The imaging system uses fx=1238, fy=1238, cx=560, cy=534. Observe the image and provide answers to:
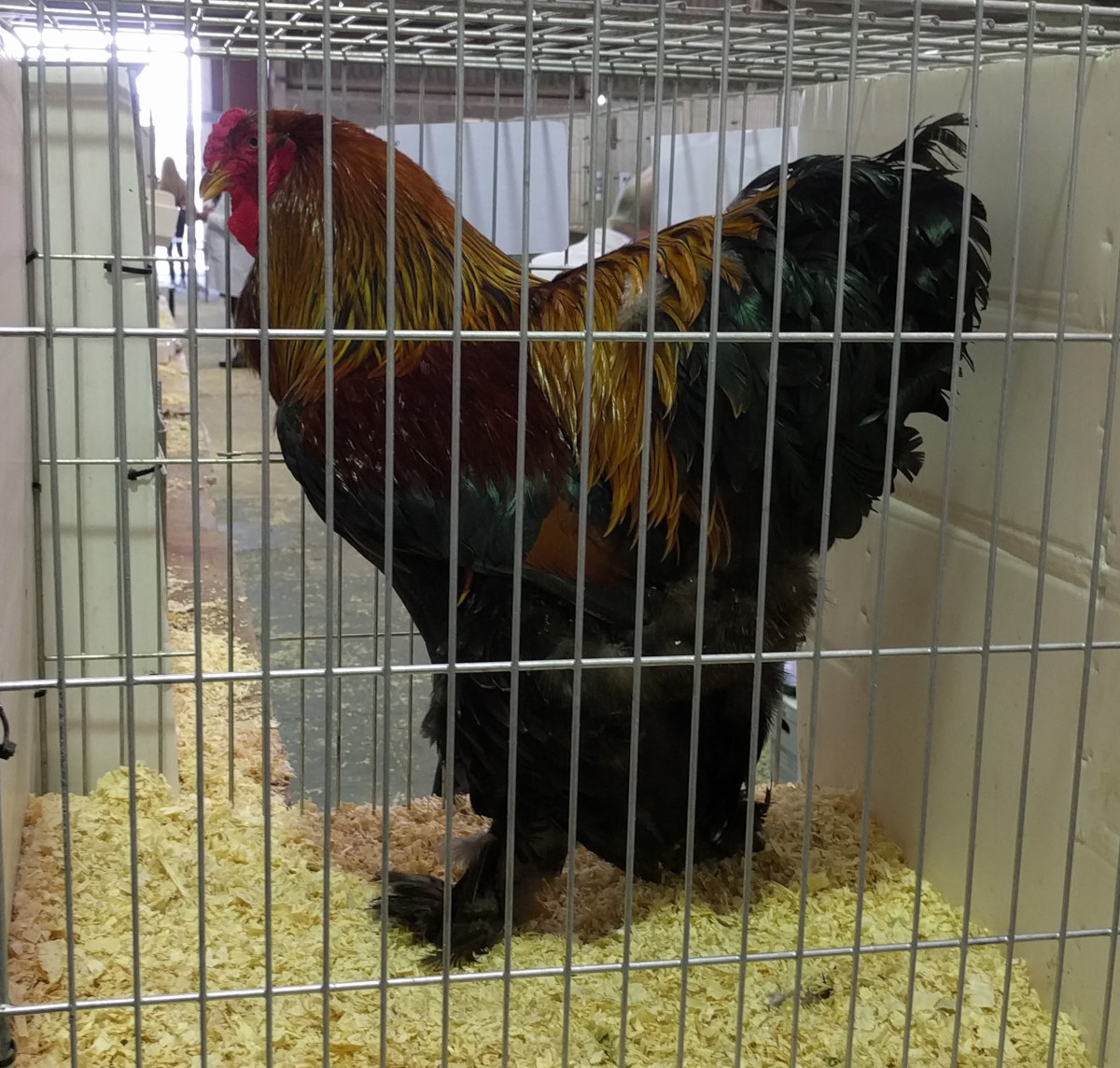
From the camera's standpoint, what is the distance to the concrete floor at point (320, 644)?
2133 mm

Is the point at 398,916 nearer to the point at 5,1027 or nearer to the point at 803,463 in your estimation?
the point at 5,1027

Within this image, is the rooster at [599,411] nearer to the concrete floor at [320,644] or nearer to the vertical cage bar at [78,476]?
the concrete floor at [320,644]

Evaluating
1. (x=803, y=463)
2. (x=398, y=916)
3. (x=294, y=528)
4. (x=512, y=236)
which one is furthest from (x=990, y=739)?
(x=294, y=528)

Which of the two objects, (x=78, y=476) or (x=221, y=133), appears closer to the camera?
(x=221, y=133)

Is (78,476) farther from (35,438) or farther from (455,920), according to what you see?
(455,920)

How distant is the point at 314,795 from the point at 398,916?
2.62 feet

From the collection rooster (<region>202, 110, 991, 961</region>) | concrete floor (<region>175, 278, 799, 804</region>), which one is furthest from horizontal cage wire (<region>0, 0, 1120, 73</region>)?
concrete floor (<region>175, 278, 799, 804</region>)

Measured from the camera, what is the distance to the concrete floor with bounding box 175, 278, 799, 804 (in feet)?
7.00

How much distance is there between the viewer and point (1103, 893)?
1.46 m

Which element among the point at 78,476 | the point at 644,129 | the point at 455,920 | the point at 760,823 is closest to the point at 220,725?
the point at 78,476

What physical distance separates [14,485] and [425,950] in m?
0.85

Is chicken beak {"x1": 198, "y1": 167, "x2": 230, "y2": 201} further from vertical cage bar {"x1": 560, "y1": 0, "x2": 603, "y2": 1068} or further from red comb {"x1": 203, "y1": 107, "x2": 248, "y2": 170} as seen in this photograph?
vertical cage bar {"x1": 560, "y1": 0, "x2": 603, "y2": 1068}

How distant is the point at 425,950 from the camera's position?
174 centimetres

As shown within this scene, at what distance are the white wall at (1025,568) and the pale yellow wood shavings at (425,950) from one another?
0.39 ft
